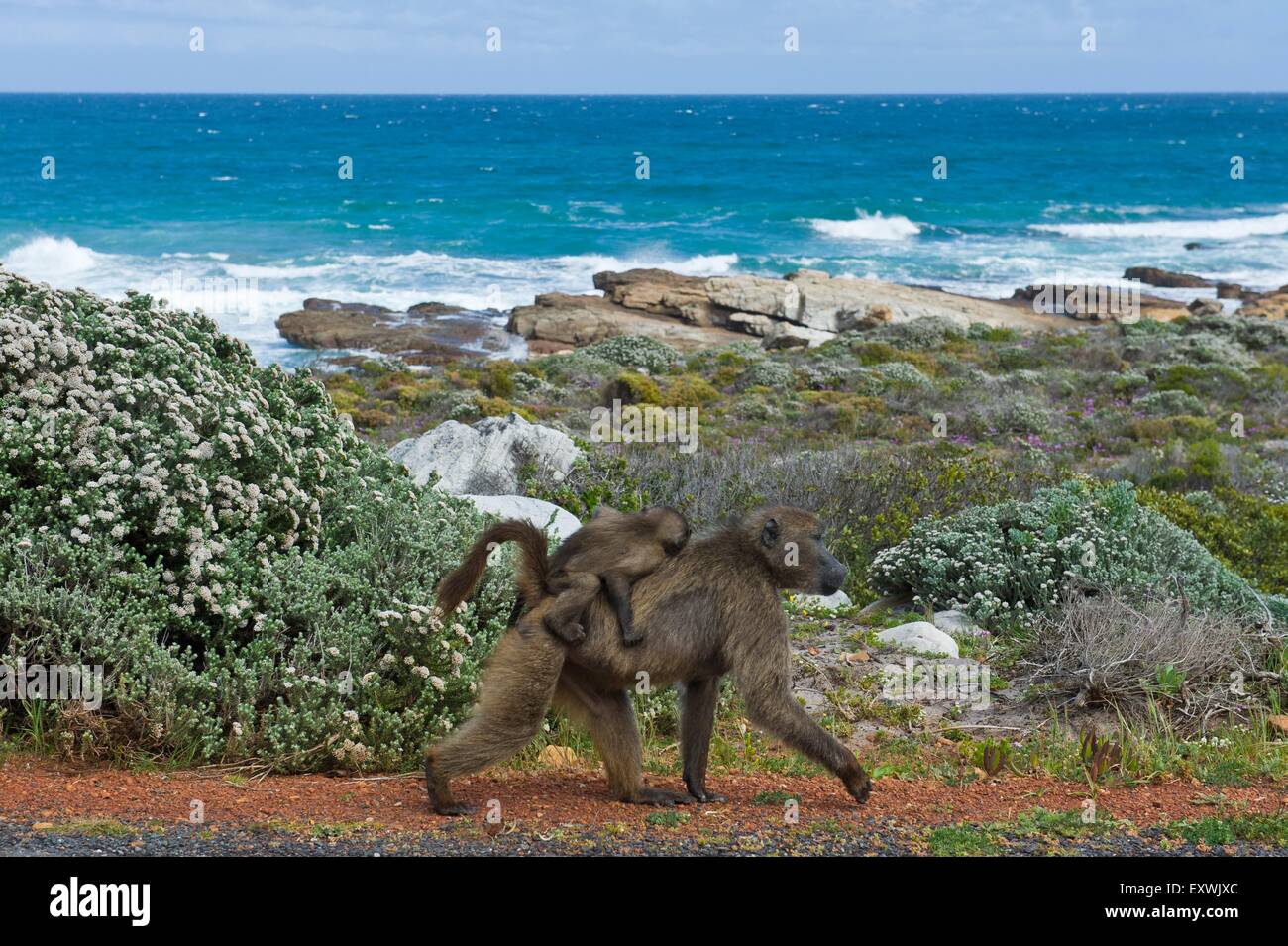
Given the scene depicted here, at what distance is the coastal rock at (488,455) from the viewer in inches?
422

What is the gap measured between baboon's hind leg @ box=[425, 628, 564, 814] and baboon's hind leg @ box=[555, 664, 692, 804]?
0.24 metres

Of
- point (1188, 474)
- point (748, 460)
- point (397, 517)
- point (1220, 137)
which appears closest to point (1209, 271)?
point (1188, 474)

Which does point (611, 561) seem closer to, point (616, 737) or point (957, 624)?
point (616, 737)

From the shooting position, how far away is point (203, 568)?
5.67m

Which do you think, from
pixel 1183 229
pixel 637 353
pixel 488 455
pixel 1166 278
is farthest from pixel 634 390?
pixel 1183 229

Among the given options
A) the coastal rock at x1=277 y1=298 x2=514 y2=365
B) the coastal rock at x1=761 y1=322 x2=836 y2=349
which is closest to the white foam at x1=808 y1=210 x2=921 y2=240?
the coastal rock at x1=761 y1=322 x2=836 y2=349

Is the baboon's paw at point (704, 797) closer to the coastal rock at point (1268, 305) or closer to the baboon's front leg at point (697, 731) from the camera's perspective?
the baboon's front leg at point (697, 731)

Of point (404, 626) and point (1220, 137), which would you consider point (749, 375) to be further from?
point (1220, 137)

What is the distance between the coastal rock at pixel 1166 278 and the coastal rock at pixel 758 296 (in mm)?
18376

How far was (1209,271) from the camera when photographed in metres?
50.1

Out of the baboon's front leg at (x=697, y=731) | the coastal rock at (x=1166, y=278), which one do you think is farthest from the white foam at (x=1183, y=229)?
the baboon's front leg at (x=697, y=731)

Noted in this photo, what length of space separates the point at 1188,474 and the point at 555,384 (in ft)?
40.8

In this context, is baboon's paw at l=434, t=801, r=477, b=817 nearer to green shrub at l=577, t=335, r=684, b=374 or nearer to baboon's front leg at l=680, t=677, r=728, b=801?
baboon's front leg at l=680, t=677, r=728, b=801

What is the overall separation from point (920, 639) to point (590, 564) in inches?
156
